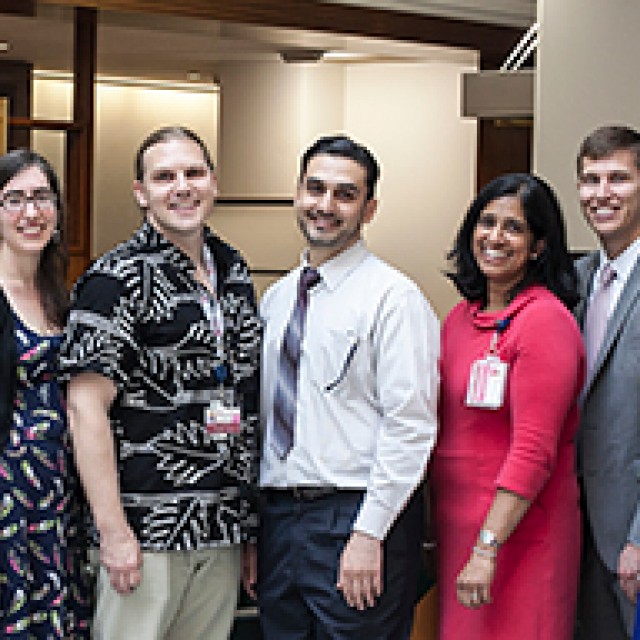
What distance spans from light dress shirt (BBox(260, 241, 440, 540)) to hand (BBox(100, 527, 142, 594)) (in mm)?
348

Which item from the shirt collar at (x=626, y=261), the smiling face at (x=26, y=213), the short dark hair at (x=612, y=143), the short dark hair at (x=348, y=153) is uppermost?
the short dark hair at (x=612, y=143)

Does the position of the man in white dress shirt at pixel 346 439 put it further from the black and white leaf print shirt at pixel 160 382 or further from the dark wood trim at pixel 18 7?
the dark wood trim at pixel 18 7

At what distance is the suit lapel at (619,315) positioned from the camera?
2.84 meters

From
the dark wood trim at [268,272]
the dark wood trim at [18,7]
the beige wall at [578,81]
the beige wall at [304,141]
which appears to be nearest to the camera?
the beige wall at [578,81]

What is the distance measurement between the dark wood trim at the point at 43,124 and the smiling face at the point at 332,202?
14.6 feet

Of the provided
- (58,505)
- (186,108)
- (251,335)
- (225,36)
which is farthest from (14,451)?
(186,108)

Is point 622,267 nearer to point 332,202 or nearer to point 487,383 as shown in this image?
point 487,383

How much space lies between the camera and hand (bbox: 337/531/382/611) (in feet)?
8.69

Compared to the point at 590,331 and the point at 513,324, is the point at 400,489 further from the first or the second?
the point at 590,331

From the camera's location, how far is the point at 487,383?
267 centimetres

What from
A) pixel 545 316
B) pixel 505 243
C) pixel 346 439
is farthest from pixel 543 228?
pixel 346 439

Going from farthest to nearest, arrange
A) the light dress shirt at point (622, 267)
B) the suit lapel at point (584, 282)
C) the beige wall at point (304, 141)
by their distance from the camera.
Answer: the beige wall at point (304, 141)
the suit lapel at point (584, 282)
the light dress shirt at point (622, 267)


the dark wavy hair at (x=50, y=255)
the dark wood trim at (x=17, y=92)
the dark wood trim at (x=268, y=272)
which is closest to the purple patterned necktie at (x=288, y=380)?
the dark wavy hair at (x=50, y=255)

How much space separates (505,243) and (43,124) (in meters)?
4.71
